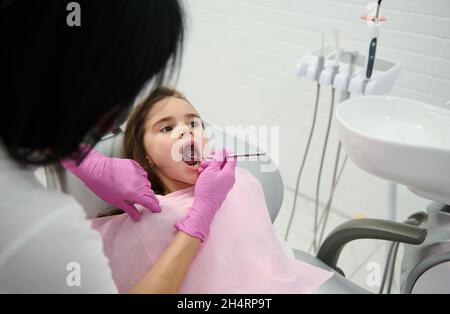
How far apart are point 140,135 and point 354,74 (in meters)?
0.75

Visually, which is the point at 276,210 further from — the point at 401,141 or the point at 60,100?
the point at 60,100

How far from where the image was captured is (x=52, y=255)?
592mm

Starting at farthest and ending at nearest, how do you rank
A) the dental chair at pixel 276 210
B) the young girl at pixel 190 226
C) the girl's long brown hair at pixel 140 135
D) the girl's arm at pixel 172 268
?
the girl's long brown hair at pixel 140 135 < the dental chair at pixel 276 210 < the young girl at pixel 190 226 < the girl's arm at pixel 172 268

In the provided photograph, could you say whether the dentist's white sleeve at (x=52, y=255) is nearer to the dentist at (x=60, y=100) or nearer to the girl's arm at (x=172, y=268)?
the dentist at (x=60, y=100)

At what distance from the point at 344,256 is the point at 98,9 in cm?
169

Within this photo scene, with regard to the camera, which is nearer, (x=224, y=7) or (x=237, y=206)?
(x=237, y=206)

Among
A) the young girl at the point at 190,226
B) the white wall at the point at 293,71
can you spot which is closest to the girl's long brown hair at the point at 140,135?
the young girl at the point at 190,226

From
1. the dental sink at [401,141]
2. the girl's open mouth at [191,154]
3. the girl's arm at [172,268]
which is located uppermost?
the dental sink at [401,141]

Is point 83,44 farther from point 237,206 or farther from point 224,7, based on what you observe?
point 224,7

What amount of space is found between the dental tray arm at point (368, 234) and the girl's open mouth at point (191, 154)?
0.47m

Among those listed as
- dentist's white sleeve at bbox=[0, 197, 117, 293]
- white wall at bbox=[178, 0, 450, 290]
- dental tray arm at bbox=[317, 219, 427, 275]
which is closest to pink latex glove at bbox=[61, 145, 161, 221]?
dentist's white sleeve at bbox=[0, 197, 117, 293]

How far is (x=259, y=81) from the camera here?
2.07 m

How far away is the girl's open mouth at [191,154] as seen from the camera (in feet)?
3.76

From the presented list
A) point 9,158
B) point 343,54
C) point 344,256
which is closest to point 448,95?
point 343,54
